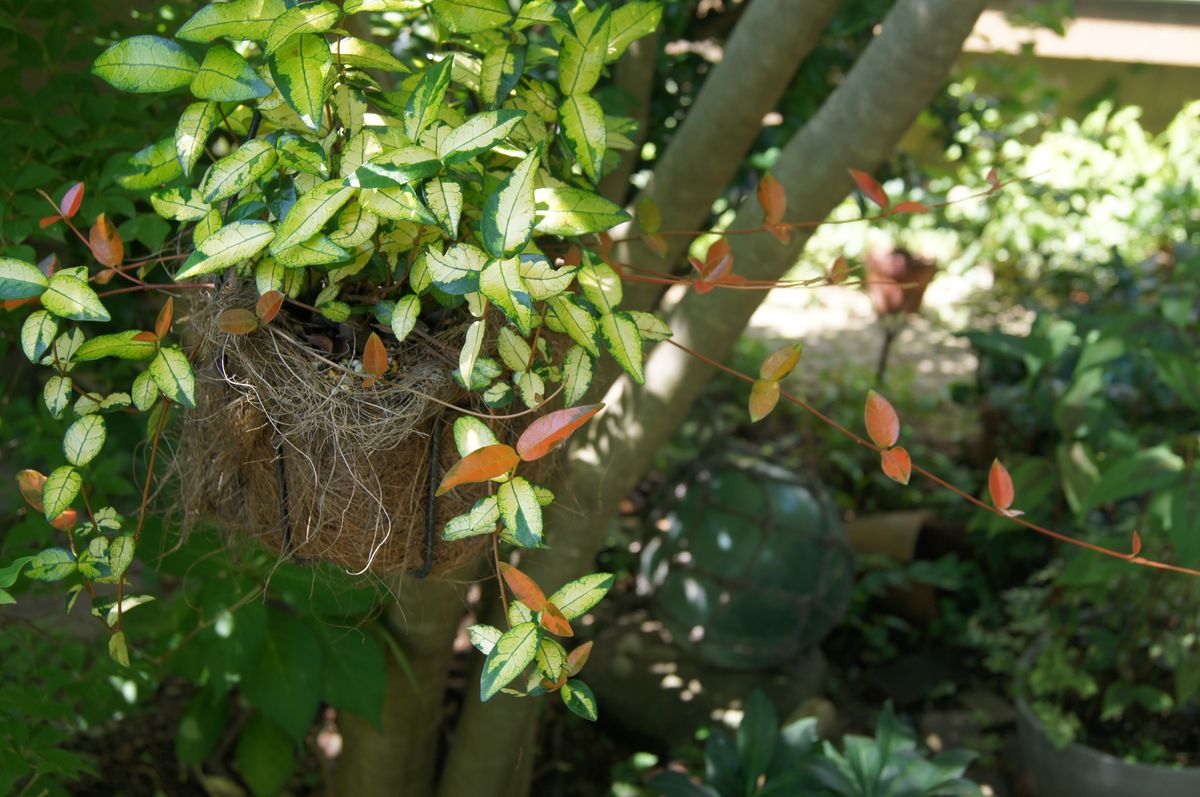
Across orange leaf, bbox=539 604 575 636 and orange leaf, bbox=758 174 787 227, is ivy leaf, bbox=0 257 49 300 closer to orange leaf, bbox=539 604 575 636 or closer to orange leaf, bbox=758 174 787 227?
orange leaf, bbox=539 604 575 636

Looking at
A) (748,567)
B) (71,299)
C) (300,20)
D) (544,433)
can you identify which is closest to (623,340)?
(544,433)

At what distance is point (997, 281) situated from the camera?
5.44m

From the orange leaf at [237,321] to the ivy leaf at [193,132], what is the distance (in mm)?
131

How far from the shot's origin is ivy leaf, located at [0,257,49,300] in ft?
3.14

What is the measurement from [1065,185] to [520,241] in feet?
13.5

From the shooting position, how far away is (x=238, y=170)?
960 millimetres

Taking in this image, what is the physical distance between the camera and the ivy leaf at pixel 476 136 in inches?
34.1

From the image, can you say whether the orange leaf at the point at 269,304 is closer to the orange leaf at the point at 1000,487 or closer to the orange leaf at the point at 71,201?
the orange leaf at the point at 71,201

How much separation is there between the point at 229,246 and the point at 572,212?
0.30 metres

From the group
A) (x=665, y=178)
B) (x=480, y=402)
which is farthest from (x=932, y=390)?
(x=480, y=402)

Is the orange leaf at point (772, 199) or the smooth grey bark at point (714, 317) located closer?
the orange leaf at point (772, 199)

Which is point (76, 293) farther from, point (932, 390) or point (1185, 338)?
point (932, 390)

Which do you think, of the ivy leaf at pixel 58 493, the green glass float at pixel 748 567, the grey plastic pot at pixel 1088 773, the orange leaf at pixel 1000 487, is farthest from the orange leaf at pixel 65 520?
the grey plastic pot at pixel 1088 773

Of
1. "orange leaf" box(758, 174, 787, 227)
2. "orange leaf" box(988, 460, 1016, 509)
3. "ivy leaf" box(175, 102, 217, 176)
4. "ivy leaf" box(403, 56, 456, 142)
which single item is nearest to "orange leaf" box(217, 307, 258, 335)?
"ivy leaf" box(175, 102, 217, 176)
